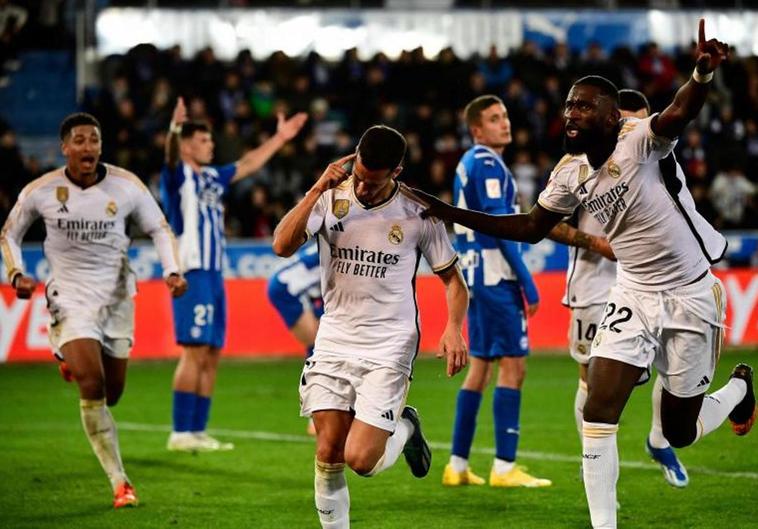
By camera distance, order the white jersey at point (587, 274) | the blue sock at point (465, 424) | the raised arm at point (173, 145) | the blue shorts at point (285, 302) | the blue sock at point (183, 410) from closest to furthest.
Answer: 1. the white jersey at point (587, 274)
2. the blue sock at point (465, 424)
3. the raised arm at point (173, 145)
4. the blue sock at point (183, 410)
5. the blue shorts at point (285, 302)

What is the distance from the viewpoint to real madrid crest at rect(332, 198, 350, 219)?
728 centimetres

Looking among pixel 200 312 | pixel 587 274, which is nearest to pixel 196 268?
pixel 200 312

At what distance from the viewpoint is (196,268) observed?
1201 centimetres

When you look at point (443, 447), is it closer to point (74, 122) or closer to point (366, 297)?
point (74, 122)

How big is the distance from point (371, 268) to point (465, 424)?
2.72 metres

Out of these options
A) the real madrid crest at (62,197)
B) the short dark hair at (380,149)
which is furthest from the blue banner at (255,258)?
the short dark hair at (380,149)

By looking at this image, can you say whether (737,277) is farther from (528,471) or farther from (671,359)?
(671,359)

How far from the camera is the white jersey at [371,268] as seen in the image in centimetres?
726

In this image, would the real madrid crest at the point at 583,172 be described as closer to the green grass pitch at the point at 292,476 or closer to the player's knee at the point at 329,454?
the player's knee at the point at 329,454

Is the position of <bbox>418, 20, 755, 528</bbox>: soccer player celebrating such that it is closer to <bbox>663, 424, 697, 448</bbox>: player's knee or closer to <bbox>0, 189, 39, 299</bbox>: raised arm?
<bbox>663, 424, 697, 448</bbox>: player's knee

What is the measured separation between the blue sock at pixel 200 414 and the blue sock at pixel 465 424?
9.80ft

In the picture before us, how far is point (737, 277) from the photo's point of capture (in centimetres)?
1858

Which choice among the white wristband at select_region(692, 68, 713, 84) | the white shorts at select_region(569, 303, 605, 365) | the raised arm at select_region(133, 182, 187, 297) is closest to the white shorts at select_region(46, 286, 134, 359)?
the raised arm at select_region(133, 182, 187, 297)

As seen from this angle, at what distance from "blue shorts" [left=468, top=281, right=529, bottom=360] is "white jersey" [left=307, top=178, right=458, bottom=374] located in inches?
90.3
